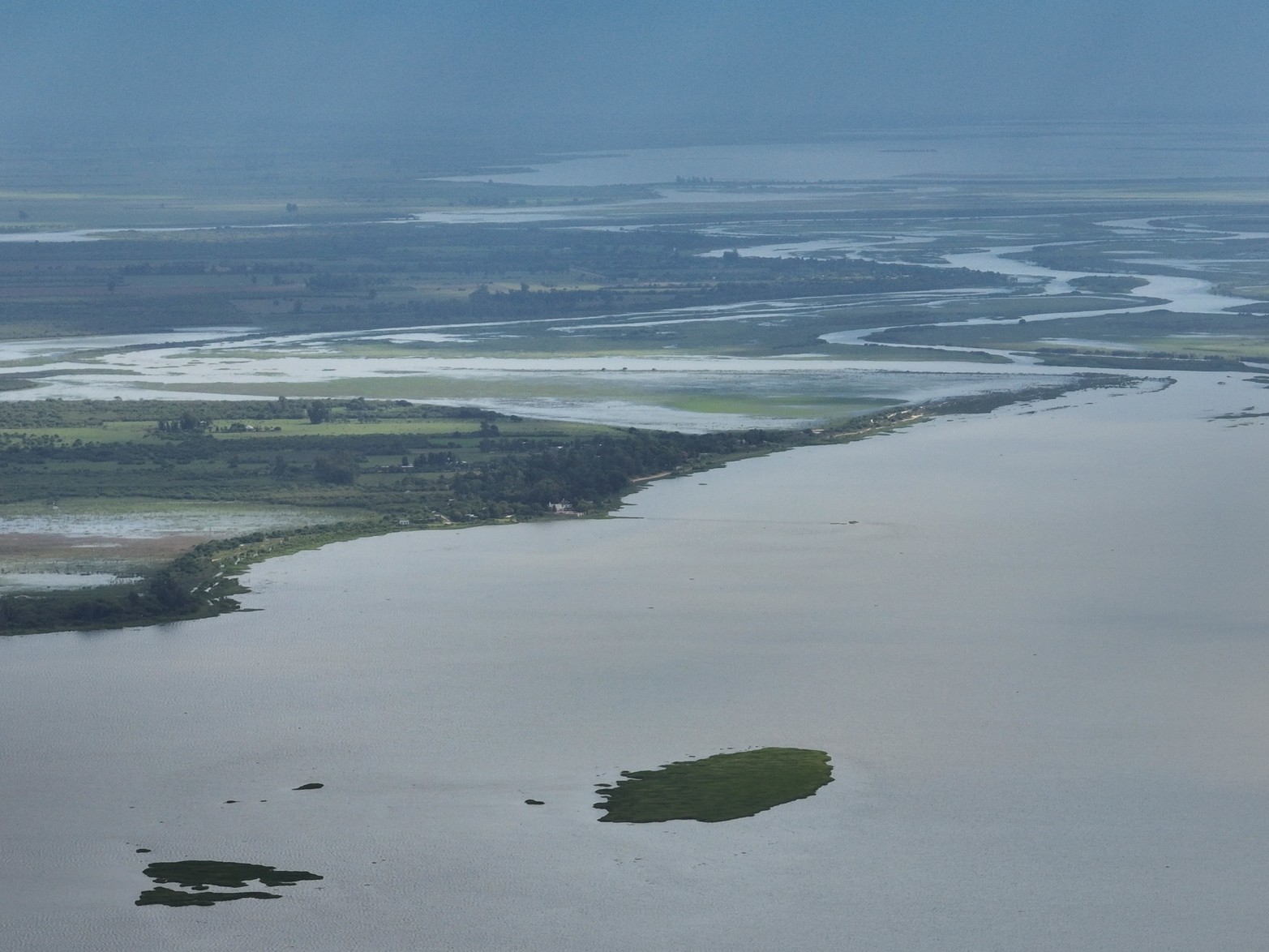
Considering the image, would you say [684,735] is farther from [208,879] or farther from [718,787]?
[208,879]

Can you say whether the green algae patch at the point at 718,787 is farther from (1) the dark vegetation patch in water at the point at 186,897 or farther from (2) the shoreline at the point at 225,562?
(2) the shoreline at the point at 225,562

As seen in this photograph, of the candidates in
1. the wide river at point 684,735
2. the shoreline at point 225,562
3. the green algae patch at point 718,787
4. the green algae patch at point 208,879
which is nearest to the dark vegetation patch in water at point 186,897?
the green algae patch at point 208,879

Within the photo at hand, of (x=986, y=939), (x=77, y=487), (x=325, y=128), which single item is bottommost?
(x=986, y=939)

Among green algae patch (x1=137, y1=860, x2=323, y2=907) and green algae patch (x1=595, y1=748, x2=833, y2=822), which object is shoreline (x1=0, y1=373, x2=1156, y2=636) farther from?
green algae patch (x1=595, y1=748, x2=833, y2=822)

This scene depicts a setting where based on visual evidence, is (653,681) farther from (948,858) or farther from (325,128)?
(325,128)

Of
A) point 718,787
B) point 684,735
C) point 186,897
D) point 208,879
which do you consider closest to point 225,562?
point 684,735

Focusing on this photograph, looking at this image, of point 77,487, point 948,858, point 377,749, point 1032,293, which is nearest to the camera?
point 948,858

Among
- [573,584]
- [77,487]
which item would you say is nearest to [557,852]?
[573,584]
